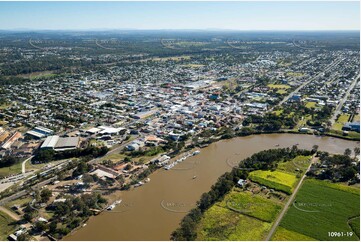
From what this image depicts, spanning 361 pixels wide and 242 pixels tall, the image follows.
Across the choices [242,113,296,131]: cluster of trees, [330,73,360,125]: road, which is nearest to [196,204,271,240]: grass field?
[242,113,296,131]: cluster of trees

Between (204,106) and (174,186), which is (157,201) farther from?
(204,106)

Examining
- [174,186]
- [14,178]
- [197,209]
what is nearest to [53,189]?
[14,178]

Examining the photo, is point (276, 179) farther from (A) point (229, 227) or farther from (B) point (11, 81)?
(B) point (11, 81)

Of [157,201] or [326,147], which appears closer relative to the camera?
[157,201]

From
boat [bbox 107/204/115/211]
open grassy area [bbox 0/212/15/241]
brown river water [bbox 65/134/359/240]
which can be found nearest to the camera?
open grassy area [bbox 0/212/15/241]

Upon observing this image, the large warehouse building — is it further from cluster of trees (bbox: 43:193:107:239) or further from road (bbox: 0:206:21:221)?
cluster of trees (bbox: 43:193:107:239)

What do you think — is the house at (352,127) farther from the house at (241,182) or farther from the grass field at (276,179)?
the house at (241,182)

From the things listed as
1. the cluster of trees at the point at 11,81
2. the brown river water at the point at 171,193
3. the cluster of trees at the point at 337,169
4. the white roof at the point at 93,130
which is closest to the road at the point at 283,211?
the cluster of trees at the point at 337,169
